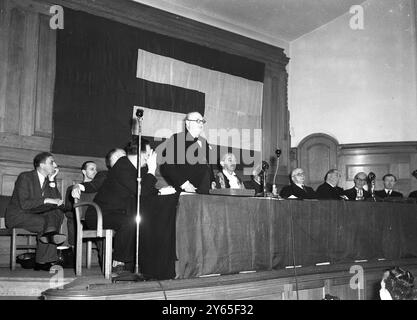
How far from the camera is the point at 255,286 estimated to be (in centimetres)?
409

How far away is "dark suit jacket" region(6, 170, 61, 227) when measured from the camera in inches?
193

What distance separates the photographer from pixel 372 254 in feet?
17.3

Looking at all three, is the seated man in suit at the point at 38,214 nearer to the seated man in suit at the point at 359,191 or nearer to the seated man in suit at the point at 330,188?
the seated man in suit at the point at 330,188

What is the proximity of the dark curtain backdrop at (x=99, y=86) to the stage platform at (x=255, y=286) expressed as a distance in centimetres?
240

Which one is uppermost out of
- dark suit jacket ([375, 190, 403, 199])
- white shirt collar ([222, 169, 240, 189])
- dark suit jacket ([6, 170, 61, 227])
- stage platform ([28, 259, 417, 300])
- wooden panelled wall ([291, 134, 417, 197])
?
wooden panelled wall ([291, 134, 417, 197])

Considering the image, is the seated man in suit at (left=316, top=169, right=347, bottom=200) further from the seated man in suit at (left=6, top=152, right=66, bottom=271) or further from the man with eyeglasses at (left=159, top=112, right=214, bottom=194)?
the seated man in suit at (left=6, top=152, right=66, bottom=271)

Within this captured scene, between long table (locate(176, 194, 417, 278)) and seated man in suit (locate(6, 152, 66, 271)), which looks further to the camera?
seated man in suit (locate(6, 152, 66, 271))

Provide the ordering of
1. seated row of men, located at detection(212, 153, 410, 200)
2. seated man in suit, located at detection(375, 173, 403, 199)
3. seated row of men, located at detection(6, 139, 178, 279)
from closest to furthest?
1. seated row of men, located at detection(6, 139, 178, 279)
2. seated row of men, located at detection(212, 153, 410, 200)
3. seated man in suit, located at detection(375, 173, 403, 199)

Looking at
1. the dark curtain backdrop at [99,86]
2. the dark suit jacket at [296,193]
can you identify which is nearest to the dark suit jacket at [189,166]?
the dark curtain backdrop at [99,86]

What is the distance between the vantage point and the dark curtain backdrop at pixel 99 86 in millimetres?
6234

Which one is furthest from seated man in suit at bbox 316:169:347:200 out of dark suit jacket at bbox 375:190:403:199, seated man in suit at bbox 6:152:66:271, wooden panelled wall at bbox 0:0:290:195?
seated man in suit at bbox 6:152:66:271

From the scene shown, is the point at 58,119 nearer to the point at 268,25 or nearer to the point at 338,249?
the point at 338,249

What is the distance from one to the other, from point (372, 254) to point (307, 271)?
43.4 inches

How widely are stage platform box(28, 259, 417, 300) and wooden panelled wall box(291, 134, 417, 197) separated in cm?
327
